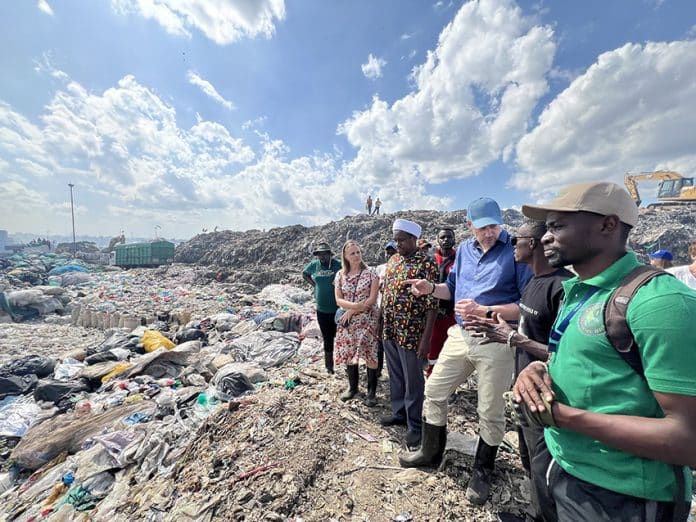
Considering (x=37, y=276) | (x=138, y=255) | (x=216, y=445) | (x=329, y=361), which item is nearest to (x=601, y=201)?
(x=216, y=445)

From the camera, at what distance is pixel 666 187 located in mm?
21562

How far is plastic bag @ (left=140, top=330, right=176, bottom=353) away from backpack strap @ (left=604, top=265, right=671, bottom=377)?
7.12 metres

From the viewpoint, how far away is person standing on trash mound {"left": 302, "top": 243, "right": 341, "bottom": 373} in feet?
12.7

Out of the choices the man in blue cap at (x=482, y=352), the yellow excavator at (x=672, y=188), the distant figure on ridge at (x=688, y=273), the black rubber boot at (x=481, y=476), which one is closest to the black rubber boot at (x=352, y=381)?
the man in blue cap at (x=482, y=352)

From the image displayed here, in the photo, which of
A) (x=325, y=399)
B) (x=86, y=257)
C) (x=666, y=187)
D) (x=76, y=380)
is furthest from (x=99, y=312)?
(x=666, y=187)

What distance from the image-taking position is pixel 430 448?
219 centimetres

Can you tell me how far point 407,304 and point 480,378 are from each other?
799mm

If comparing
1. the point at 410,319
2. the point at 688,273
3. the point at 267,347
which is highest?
the point at 688,273

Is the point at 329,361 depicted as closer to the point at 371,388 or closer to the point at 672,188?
the point at 371,388

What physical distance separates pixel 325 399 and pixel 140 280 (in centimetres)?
1897

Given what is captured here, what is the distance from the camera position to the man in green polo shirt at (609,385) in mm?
781

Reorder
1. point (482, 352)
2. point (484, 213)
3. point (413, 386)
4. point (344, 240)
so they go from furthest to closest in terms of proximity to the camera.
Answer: point (344, 240) → point (413, 386) → point (484, 213) → point (482, 352)

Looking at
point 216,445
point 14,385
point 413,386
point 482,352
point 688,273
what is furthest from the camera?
point 14,385

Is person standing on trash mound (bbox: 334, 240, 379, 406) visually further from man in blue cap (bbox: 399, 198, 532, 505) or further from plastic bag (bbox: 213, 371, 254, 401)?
plastic bag (bbox: 213, 371, 254, 401)
